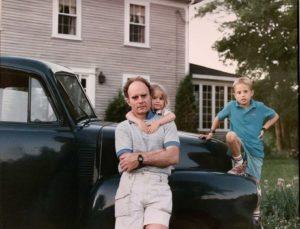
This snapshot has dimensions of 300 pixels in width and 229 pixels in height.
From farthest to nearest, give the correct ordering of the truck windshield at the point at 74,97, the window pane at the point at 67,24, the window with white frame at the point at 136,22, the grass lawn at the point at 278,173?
the window with white frame at the point at 136,22 → the window pane at the point at 67,24 → the grass lawn at the point at 278,173 → the truck windshield at the point at 74,97

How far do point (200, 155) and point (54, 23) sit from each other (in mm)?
7423

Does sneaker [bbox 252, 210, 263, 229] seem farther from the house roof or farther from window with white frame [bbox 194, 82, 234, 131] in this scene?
the house roof

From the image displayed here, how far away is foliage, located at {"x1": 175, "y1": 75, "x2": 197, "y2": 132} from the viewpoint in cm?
922

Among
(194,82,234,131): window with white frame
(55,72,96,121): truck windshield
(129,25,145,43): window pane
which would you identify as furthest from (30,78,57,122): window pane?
(129,25,145,43): window pane

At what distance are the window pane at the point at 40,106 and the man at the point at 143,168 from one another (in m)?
0.58

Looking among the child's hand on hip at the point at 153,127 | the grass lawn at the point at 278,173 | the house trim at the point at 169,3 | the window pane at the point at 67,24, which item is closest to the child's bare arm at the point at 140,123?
the child's hand on hip at the point at 153,127

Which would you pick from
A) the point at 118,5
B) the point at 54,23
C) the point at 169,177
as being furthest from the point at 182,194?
the point at 118,5

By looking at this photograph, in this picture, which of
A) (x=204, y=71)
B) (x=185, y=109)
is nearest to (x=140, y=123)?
(x=185, y=109)

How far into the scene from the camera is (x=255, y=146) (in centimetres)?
405

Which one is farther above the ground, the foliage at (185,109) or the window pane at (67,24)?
the window pane at (67,24)

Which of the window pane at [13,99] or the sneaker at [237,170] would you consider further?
the sneaker at [237,170]

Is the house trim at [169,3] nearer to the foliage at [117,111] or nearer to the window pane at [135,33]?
the window pane at [135,33]

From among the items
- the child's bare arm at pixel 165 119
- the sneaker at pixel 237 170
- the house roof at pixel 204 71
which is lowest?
the sneaker at pixel 237 170

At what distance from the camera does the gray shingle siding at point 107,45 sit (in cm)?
955
